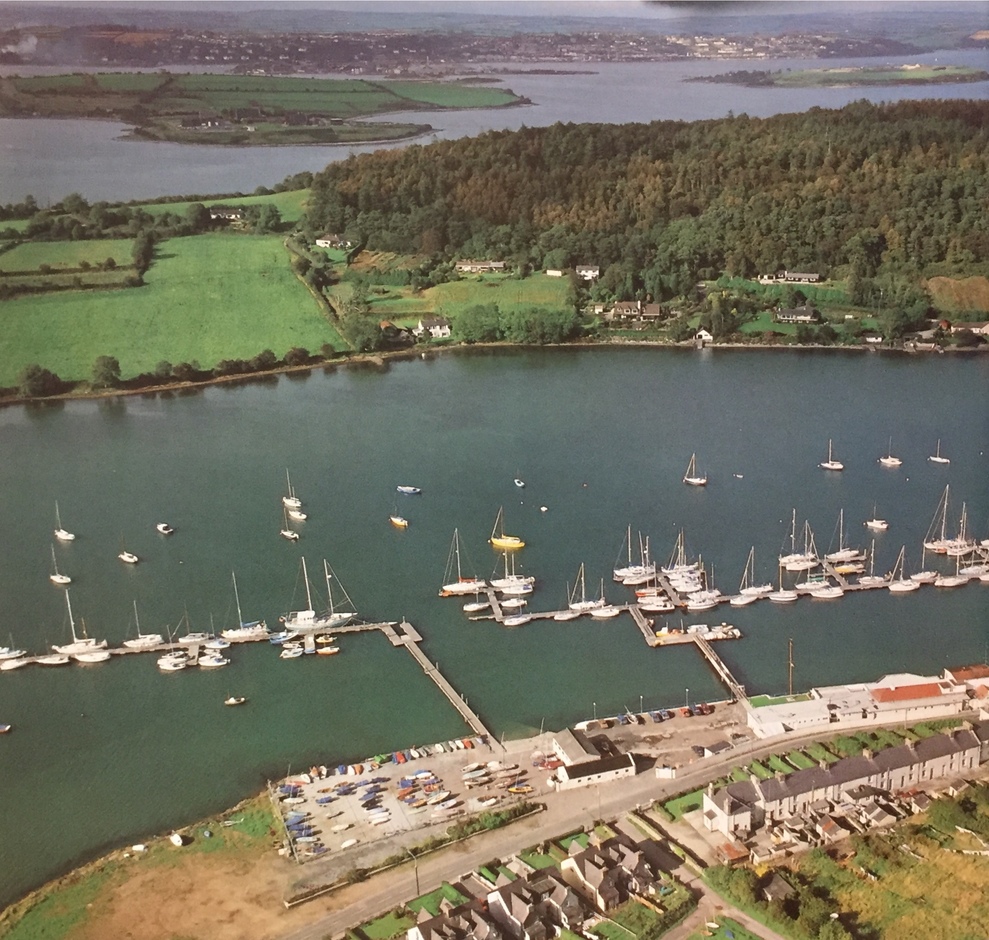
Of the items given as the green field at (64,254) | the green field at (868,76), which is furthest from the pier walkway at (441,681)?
the green field at (868,76)

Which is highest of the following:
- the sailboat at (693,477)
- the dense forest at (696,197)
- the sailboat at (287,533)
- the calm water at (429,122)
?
the calm water at (429,122)

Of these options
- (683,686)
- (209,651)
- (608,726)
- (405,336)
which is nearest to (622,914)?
(608,726)

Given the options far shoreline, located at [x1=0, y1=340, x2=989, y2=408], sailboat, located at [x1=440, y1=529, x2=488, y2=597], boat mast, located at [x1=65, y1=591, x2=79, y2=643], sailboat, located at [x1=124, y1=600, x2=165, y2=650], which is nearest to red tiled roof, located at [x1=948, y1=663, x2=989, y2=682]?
sailboat, located at [x1=440, y1=529, x2=488, y2=597]

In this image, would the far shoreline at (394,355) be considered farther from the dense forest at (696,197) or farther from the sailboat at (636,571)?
the sailboat at (636,571)

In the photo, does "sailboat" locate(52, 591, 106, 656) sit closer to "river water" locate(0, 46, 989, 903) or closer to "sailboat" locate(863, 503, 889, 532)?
"river water" locate(0, 46, 989, 903)

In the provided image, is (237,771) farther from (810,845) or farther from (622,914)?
(810,845)

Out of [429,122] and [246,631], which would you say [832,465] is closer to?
[246,631]

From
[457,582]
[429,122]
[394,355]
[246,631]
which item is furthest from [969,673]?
[429,122]
